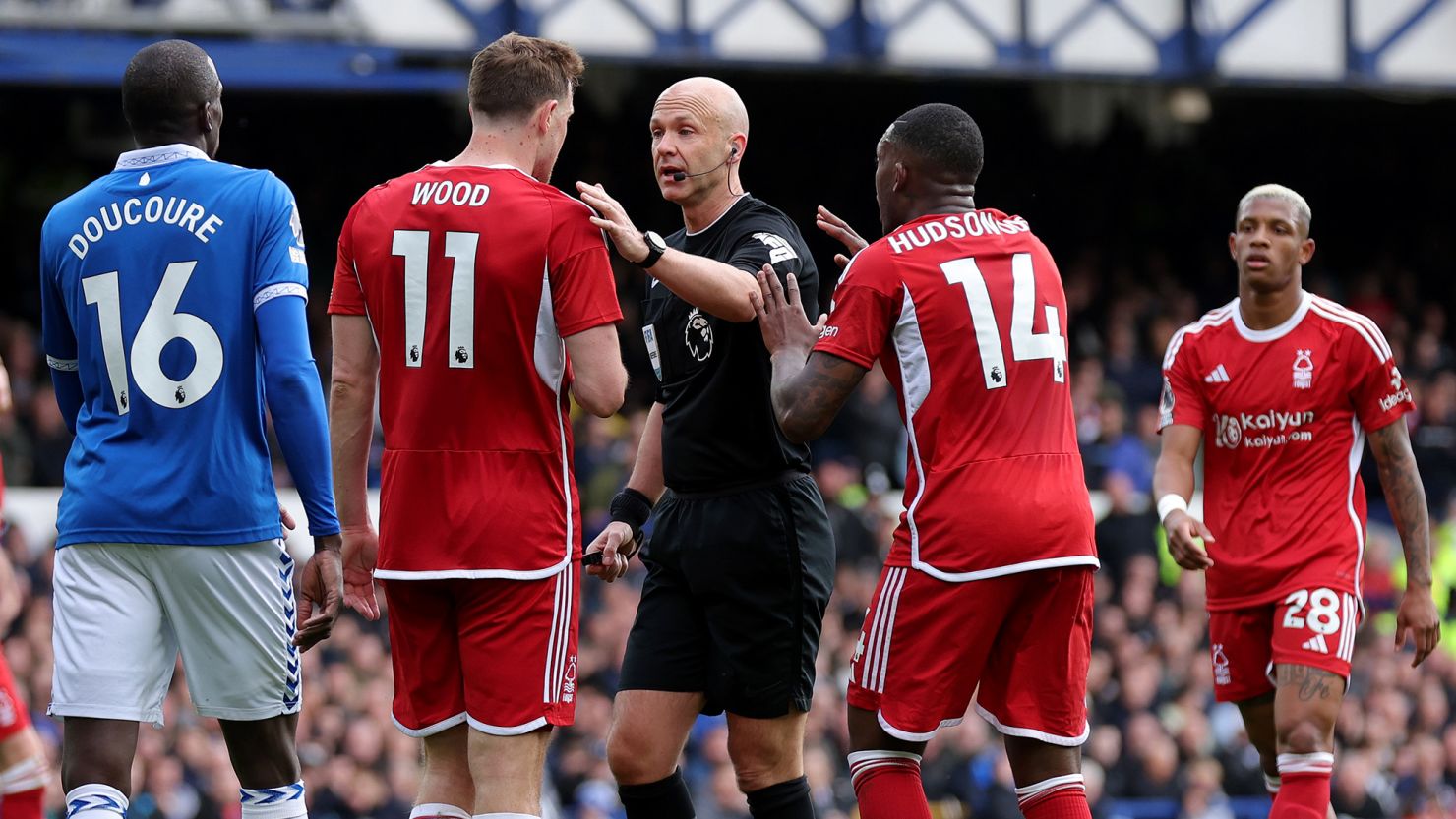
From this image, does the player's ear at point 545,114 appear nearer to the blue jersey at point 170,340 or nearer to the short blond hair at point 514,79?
the short blond hair at point 514,79

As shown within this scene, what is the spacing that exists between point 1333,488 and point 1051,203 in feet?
50.8

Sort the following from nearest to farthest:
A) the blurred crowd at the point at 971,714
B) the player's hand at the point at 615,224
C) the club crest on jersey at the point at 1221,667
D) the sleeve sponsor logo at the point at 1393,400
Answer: the player's hand at the point at 615,224 → the sleeve sponsor logo at the point at 1393,400 → the club crest on jersey at the point at 1221,667 → the blurred crowd at the point at 971,714

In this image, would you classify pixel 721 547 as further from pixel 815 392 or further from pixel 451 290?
pixel 451 290

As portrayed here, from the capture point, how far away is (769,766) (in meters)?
6.00

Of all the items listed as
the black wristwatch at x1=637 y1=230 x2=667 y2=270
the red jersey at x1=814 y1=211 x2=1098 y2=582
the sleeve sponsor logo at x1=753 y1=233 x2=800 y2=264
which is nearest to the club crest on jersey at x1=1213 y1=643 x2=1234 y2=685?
the red jersey at x1=814 y1=211 x2=1098 y2=582

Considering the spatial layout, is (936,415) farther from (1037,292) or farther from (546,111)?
(546,111)

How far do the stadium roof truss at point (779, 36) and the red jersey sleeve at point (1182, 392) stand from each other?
32.3 ft

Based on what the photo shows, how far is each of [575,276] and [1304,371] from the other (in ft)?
10.5

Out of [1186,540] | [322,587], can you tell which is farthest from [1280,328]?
[322,587]

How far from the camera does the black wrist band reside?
20.1 feet

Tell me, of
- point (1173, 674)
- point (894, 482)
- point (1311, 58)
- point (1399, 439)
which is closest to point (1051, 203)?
point (1311, 58)

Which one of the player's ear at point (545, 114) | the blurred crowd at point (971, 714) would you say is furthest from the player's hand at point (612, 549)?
the blurred crowd at point (971, 714)

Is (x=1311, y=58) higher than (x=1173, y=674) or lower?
higher

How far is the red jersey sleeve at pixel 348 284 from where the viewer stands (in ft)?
17.8
